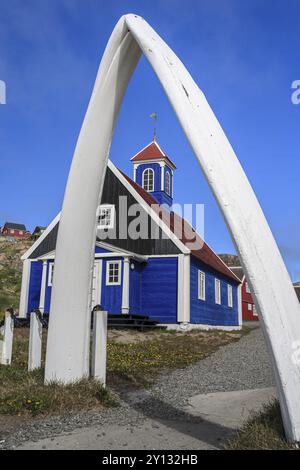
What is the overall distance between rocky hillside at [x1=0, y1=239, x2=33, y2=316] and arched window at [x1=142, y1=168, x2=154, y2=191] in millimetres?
10167

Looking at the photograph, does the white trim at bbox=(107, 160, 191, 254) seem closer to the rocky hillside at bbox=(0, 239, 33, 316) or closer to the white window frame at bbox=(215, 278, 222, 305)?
the white window frame at bbox=(215, 278, 222, 305)

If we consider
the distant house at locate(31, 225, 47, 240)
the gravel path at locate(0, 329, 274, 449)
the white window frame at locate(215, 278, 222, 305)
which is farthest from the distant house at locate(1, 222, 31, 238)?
the gravel path at locate(0, 329, 274, 449)

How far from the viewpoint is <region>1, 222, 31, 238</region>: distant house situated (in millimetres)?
101350

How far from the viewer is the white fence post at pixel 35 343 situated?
8.00m

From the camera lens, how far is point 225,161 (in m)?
4.51

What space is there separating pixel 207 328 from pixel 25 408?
675 inches

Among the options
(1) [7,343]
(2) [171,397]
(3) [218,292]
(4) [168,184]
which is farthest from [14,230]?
(2) [171,397]

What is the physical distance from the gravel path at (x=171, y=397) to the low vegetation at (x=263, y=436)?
1.27 m

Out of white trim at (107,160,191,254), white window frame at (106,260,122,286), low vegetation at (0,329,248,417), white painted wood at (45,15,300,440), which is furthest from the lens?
white trim at (107,160,191,254)

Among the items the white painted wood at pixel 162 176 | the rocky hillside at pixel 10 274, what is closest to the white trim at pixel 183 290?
the white painted wood at pixel 162 176

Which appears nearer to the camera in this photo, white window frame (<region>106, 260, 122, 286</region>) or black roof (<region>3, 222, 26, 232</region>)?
white window frame (<region>106, 260, 122, 286</region>)

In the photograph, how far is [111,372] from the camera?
9492 mm
